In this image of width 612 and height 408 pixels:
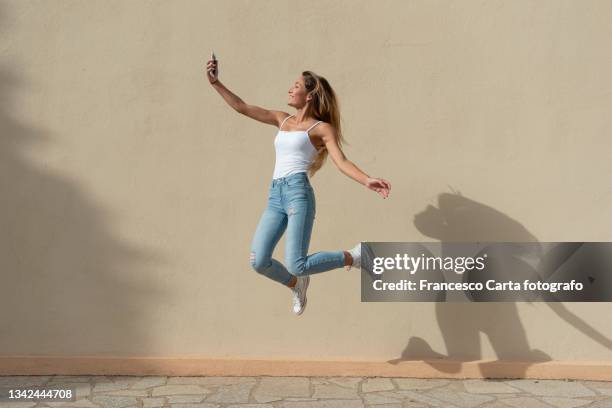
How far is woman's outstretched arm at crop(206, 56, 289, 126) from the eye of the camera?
4.12m

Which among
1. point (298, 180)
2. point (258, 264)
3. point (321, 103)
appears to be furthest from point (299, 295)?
point (321, 103)

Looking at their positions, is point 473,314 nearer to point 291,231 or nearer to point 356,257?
point 356,257

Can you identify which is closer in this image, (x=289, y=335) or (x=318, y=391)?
(x=318, y=391)

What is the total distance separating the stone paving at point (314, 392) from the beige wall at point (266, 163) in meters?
0.20

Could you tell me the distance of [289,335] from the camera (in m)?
4.82

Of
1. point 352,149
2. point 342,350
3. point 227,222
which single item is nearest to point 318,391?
point 342,350

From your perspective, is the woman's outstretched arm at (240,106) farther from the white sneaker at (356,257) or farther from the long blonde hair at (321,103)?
the white sneaker at (356,257)

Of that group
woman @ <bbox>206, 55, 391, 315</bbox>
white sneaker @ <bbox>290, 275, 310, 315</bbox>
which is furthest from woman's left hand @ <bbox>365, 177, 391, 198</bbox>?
white sneaker @ <bbox>290, 275, 310, 315</bbox>

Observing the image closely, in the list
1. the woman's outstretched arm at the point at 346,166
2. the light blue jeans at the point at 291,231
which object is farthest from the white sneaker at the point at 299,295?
the woman's outstretched arm at the point at 346,166

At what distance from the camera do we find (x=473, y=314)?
481 cm

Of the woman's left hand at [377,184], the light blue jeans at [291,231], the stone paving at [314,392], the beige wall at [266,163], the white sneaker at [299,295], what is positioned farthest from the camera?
the beige wall at [266,163]

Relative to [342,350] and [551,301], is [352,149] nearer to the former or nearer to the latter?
[342,350]

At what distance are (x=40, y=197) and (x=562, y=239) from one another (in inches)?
130

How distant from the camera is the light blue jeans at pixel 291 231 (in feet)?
13.5
